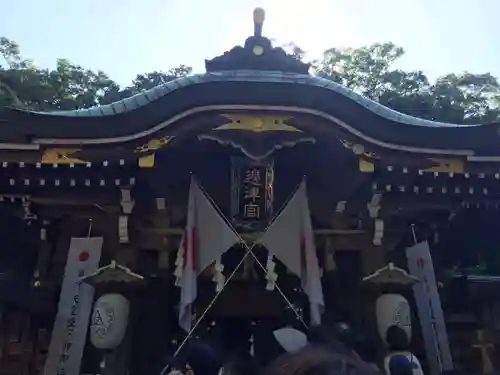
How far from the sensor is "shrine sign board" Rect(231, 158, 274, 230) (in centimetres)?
680

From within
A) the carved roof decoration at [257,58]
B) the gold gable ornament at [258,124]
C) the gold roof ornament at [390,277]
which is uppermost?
the carved roof decoration at [257,58]

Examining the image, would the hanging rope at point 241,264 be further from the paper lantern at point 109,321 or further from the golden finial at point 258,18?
the golden finial at point 258,18

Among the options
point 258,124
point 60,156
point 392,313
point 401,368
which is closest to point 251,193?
point 258,124

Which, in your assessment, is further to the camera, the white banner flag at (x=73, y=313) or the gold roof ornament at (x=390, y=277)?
the gold roof ornament at (x=390, y=277)

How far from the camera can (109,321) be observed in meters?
6.15

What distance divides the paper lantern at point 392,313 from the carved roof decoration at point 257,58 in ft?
11.9

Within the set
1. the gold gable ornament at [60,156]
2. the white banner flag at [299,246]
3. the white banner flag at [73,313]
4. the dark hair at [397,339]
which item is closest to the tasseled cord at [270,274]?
the white banner flag at [299,246]

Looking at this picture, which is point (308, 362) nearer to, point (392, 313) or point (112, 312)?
point (112, 312)

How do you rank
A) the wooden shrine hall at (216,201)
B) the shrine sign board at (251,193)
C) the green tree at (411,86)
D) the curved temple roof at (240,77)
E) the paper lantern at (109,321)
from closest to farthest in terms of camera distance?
the paper lantern at (109,321) → the wooden shrine hall at (216,201) → the shrine sign board at (251,193) → the curved temple roof at (240,77) → the green tree at (411,86)

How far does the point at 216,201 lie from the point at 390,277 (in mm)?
2156

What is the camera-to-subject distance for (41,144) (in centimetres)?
648

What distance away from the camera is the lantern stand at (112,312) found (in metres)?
6.14

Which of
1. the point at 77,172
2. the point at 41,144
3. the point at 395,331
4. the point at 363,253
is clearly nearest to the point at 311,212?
the point at 363,253

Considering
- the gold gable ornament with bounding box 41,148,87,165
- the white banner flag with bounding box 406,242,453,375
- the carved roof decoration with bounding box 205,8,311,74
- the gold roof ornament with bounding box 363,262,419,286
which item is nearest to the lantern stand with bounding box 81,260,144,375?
the gold gable ornament with bounding box 41,148,87,165
